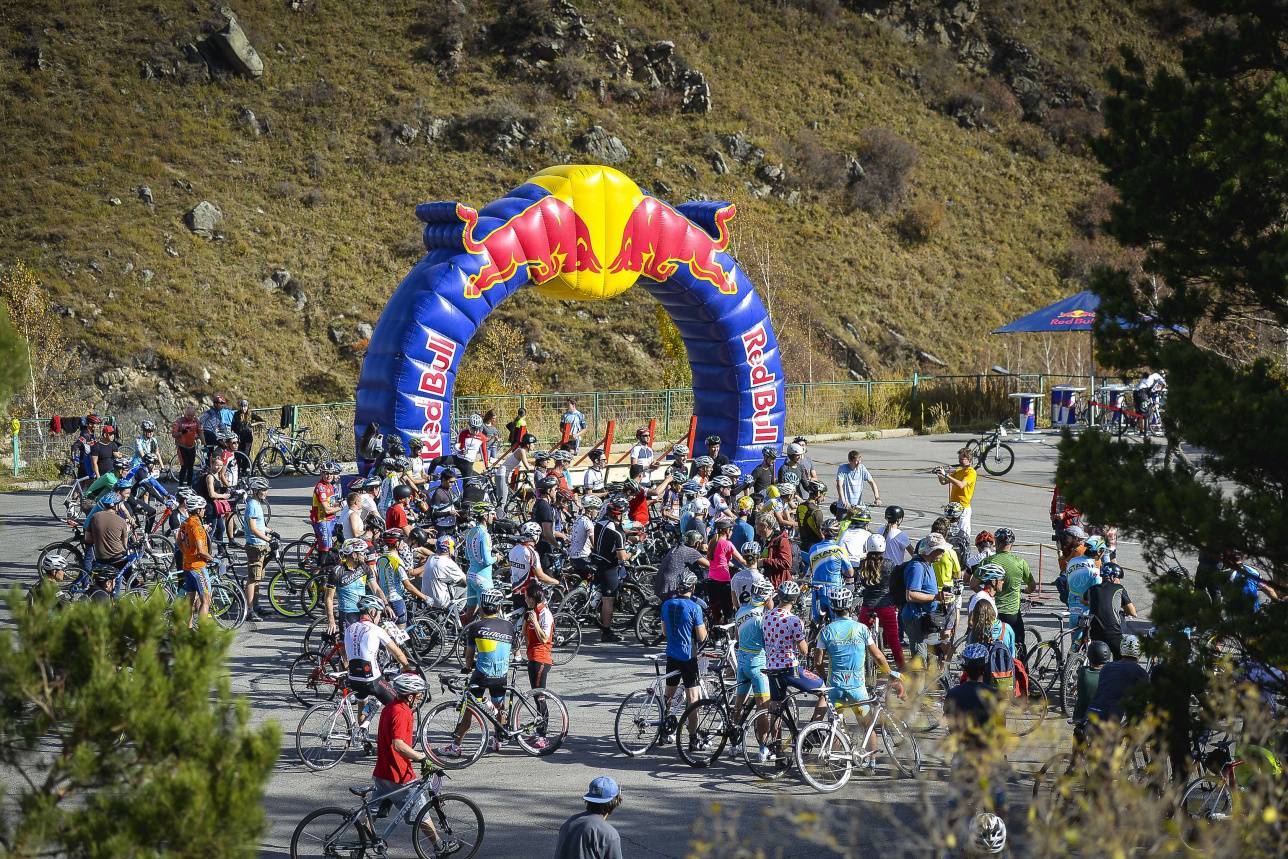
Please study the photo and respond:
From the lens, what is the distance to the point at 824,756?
36.0 feet

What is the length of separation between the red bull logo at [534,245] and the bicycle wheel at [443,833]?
12208mm

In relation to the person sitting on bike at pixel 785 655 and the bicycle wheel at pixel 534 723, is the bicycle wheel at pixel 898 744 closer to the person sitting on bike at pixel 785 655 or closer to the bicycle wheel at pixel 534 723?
the person sitting on bike at pixel 785 655

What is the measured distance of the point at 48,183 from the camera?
150ft

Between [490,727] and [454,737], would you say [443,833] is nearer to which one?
[454,737]

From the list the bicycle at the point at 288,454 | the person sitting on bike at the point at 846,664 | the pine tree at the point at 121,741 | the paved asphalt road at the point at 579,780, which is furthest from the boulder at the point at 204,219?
the pine tree at the point at 121,741

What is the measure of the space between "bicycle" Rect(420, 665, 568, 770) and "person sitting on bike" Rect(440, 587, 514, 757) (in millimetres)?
30

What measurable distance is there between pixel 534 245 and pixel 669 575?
915cm

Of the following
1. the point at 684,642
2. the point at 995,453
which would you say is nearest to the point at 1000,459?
the point at 995,453

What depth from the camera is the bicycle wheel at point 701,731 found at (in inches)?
453

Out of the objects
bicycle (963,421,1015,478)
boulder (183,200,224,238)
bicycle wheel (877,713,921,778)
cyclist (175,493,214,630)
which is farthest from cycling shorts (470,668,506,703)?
boulder (183,200,224,238)

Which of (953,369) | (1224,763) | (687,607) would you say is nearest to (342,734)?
(687,607)

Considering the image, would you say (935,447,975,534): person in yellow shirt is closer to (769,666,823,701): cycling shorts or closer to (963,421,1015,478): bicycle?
(769,666,823,701): cycling shorts

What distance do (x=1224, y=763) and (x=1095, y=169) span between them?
6362 cm

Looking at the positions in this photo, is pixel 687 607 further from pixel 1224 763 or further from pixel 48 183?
pixel 48 183
